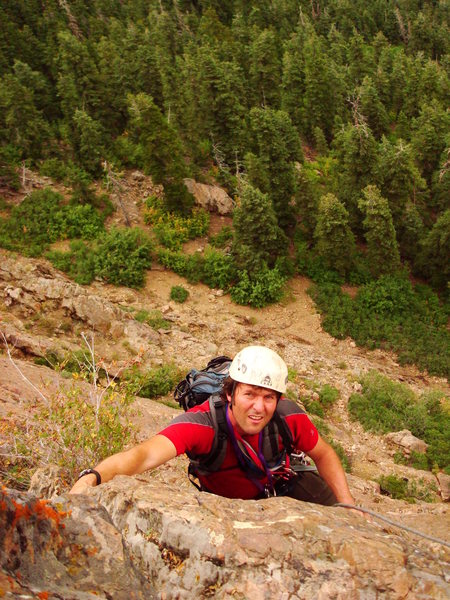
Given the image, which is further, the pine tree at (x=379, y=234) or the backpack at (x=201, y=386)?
the pine tree at (x=379, y=234)

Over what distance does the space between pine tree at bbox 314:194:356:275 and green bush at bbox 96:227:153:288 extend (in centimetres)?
963

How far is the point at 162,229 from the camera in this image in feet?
96.3

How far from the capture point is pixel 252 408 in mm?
4324

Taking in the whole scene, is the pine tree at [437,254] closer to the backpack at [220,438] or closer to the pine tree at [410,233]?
the pine tree at [410,233]

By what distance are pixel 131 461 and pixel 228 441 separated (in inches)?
37.7

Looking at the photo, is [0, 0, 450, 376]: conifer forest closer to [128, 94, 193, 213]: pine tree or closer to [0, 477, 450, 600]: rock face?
[128, 94, 193, 213]: pine tree

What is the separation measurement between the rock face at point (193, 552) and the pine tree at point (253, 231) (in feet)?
76.5

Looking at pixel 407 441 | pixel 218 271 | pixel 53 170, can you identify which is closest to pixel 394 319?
pixel 218 271

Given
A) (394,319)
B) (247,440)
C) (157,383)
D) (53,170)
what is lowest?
(394,319)

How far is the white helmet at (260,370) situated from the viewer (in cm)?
436

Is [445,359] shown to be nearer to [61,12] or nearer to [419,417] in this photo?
[419,417]

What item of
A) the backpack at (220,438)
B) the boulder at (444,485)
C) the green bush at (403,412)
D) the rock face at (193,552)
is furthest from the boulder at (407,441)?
the rock face at (193,552)

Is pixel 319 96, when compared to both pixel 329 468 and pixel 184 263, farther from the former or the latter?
pixel 329 468

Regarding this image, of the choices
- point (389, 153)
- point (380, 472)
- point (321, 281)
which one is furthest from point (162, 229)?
point (380, 472)
